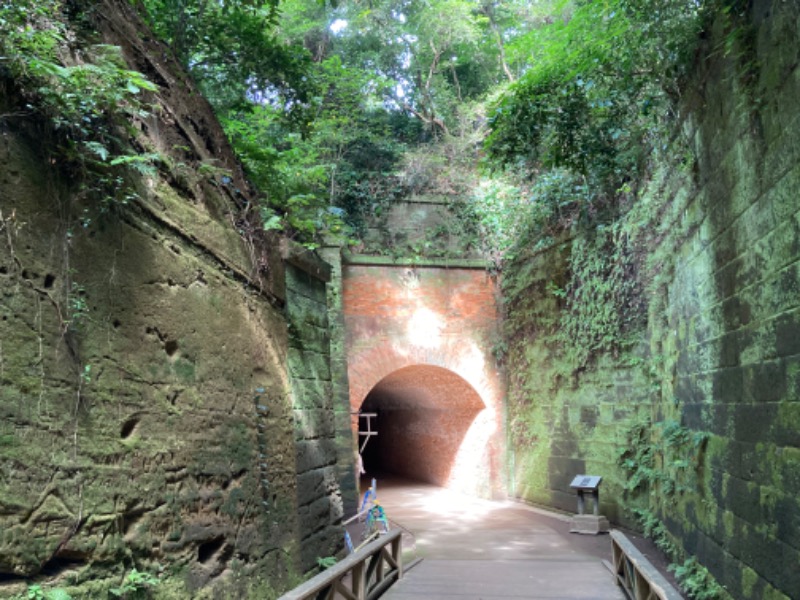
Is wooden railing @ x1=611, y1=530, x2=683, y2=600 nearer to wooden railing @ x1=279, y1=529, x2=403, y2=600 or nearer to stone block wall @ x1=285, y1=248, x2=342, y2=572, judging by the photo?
wooden railing @ x1=279, y1=529, x2=403, y2=600

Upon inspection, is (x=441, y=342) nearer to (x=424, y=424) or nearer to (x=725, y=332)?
(x=424, y=424)

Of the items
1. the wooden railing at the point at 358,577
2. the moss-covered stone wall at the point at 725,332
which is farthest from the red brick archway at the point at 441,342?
the wooden railing at the point at 358,577

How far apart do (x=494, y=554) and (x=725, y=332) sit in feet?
13.6

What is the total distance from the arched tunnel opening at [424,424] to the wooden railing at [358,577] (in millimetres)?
6077

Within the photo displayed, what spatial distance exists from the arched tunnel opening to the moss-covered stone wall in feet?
13.2

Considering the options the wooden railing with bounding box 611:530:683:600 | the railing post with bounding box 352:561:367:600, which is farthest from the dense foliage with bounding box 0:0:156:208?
the wooden railing with bounding box 611:530:683:600

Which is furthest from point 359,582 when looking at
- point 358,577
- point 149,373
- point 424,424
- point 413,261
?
point 424,424

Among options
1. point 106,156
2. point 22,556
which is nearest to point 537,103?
point 106,156

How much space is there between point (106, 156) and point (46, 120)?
0.29 meters

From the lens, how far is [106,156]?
2912mm

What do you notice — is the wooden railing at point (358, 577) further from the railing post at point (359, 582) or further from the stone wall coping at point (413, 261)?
the stone wall coping at point (413, 261)

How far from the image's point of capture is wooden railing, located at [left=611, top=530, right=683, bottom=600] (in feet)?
11.7

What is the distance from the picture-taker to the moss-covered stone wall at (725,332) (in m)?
3.50

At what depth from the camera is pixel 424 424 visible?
14.5m
